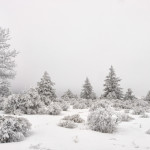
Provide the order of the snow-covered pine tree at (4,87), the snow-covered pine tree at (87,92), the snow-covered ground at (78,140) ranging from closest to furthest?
the snow-covered ground at (78,140) → the snow-covered pine tree at (4,87) → the snow-covered pine tree at (87,92)

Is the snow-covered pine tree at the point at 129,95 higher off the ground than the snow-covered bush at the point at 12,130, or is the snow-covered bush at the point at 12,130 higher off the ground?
the snow-covered pine tree at the point at 129,95

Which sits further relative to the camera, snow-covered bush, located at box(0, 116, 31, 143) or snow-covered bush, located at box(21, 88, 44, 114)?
snow-covered bush, located at box(21, 88, 44, 114)

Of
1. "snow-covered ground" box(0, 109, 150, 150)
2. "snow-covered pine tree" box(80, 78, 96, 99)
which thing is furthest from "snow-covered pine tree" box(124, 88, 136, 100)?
"snow-covered ground" box(0, 109, 150, 150)

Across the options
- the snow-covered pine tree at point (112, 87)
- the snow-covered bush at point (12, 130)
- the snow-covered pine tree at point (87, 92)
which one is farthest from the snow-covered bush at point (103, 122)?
the snow-covered pine tree at point (87, 92)

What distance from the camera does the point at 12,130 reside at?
7492 mm

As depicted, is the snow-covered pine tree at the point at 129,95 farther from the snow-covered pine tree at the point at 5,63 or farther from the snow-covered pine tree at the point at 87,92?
the snow-covered pine tree at the point at 5,63

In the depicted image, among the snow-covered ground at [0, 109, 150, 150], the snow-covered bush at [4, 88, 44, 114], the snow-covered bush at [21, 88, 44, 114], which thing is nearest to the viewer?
the snow-covered ground at [0, 109, 150, 150]

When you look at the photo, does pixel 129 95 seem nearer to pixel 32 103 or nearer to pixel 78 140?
pixel 32 103

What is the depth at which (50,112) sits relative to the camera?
1421 centimetres

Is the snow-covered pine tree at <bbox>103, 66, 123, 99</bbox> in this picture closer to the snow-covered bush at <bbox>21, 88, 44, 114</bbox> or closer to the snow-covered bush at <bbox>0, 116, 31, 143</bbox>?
the snow-covered bush at <bbox>21, 88, 44, 114</bbox>

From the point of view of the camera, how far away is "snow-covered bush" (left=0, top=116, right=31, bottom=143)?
7.15 m

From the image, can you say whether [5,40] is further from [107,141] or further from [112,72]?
[112,72]

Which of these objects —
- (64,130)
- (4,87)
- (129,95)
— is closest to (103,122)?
(64,130)

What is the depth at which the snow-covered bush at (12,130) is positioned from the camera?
7.15m
